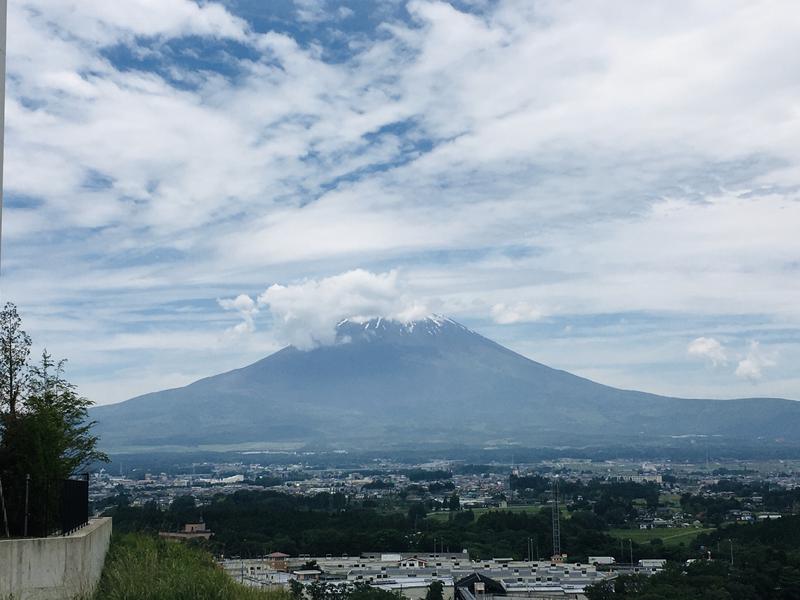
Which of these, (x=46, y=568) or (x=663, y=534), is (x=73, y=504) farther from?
(x=663, y=534)

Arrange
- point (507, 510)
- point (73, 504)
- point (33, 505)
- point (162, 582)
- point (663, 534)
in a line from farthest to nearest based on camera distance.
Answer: point (507, 510)
point (663, 534)
point (73, 504)
point (33, 505)
point (162, 582)

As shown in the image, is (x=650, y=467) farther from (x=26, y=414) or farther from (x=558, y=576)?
(x=26, y=414)

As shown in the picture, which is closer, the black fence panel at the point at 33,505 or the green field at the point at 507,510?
A: the black fence panel at the point at 33,505

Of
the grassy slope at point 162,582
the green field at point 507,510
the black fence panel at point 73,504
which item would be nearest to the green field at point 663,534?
the green field at point 507,510

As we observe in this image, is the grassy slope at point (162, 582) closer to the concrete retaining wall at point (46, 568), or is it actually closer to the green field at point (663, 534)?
the concrete retaining wall at point (46, 568)

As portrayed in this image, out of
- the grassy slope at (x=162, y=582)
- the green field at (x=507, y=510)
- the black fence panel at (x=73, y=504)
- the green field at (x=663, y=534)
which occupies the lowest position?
the green field at (x=663, y=534)

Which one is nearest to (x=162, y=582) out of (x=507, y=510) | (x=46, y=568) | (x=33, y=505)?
(x=46, y=568)

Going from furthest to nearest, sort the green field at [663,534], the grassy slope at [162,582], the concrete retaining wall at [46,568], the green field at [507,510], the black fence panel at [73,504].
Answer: the green field at [507,510] < the green field at [663,534] < the black fence panel at [73,504] < the grassy slope at [162,582] < the concrete retaining wall at [46,568]

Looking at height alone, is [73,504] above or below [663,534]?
above
